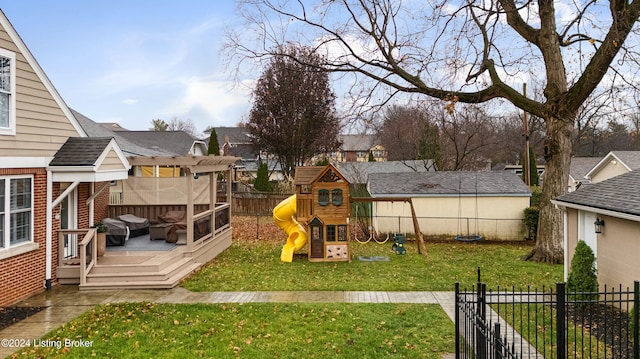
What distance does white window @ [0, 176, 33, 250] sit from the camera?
8.36 meters

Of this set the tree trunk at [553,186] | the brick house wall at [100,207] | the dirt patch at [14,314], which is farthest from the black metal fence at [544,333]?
the brick house wall at [100,207]

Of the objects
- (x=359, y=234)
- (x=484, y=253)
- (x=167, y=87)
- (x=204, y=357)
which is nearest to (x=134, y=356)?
(x=204, y=357)

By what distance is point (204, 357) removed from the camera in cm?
597

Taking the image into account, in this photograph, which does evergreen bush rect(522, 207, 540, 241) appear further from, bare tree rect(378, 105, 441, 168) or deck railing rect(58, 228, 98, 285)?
deck railing rect(58, 228, 98, 285)

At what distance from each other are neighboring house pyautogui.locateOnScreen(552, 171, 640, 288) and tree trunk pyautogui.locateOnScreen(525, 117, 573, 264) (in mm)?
3141

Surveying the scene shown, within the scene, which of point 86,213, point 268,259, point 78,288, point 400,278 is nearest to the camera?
point 78,288

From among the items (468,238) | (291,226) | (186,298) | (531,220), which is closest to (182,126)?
(291,226)

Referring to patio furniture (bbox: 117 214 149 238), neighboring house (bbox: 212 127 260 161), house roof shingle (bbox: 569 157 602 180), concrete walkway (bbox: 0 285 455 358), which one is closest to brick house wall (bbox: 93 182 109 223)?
patio furniture (bbox: 117 214 149 238)

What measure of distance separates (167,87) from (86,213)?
12.3 meters

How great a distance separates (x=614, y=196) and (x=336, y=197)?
739 centimetres

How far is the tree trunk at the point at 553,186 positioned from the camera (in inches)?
512

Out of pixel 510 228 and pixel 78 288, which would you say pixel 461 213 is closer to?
pixel 510 228

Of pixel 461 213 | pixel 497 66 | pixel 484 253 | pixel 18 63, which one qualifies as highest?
pixel 497 66

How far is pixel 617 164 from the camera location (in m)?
26.4
